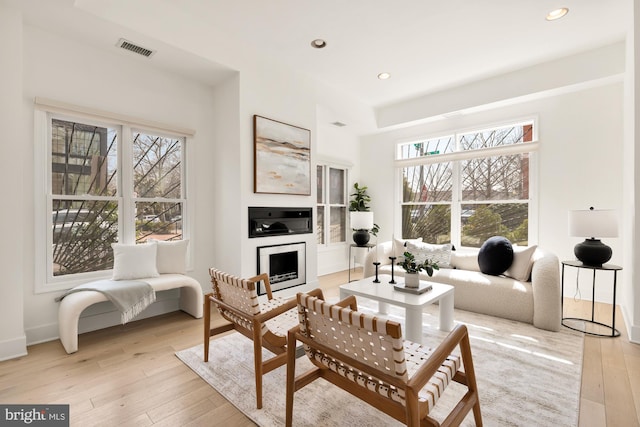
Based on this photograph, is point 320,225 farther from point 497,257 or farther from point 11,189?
point 11,189

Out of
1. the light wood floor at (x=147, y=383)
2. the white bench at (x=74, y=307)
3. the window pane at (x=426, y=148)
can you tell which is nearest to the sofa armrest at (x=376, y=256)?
the window pane at (x=426, y=148)

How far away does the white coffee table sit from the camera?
254 centimetres

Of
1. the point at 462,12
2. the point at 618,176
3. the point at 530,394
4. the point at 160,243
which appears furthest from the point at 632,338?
the point at 160,243

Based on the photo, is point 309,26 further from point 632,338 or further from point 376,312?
point 632,338

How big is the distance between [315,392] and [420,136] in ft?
15.4

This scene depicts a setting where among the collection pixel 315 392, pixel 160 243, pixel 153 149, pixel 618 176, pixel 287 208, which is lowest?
pixel 315 392

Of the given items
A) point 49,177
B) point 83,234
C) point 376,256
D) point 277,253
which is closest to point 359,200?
point 376,256

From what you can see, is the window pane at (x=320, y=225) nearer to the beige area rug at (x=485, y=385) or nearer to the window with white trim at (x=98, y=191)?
the window with white trim at (x=98, y=191)

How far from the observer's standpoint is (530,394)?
6.40ft

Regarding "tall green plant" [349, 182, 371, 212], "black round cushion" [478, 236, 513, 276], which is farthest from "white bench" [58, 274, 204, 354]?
"tall green plant" [349, 182, 371, 212]

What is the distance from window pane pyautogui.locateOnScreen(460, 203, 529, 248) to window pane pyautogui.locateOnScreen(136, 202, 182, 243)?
172 inches

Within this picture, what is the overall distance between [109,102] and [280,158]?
194 centimetres

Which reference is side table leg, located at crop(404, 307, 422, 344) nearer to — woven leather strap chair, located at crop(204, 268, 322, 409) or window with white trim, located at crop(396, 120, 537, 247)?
woven leather strap chair, located at crop(204, 268, 322, 409)

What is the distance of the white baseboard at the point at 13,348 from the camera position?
2.39 meters
